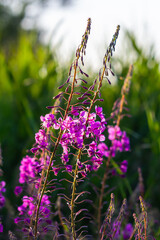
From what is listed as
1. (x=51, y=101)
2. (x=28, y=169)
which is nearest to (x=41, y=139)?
(x=28, y=169)

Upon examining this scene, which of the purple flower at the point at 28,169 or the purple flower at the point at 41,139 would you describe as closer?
the purple flower at the point at 41,139

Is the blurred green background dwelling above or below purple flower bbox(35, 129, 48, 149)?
above

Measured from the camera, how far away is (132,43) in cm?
349

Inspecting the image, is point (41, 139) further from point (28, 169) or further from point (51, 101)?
point (51, 101)

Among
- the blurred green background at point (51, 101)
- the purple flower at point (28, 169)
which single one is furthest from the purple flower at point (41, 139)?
the blurred green background at point (51, 101)

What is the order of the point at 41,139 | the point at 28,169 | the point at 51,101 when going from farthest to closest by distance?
the point at 51,101, the point at 28,169, the point at 41,139

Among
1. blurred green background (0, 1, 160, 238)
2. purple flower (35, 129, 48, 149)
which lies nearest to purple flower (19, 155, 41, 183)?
purple flower (35, 129, 48, 149)

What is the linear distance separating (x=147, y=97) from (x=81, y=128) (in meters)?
2.15

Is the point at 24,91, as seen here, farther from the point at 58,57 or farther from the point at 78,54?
the point at 78,54

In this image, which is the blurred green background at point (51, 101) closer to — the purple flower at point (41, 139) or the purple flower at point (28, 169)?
the purple flower at point (28, 169)

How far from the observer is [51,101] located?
280 cm

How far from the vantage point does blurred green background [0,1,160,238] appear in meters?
2.56

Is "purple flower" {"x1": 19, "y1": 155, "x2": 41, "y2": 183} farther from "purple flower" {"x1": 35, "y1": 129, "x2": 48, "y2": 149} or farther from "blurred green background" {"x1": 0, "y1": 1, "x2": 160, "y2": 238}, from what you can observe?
"blurred green background" {"x1": 0, "y1": 1, "x2": 160, "y2": 238}

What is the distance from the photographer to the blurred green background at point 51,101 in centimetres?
256
